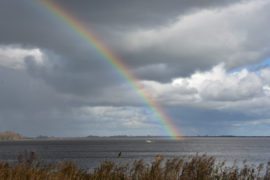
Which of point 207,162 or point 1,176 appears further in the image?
point 207,162

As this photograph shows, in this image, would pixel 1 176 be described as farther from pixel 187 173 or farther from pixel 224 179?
pixel 224 179

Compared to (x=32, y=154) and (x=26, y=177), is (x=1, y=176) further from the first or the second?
(x=32, y=154)

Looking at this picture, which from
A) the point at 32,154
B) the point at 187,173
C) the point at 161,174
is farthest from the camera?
the point at 32,154

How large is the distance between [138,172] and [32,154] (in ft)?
26.6

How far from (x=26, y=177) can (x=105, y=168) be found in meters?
4.61

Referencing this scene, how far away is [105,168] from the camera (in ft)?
50.8

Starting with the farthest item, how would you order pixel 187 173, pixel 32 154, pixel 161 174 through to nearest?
pixel 32 154, pixel 187 173, pixel 161 174

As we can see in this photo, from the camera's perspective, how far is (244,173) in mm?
15227

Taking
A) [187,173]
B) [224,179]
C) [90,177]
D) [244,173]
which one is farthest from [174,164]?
[90,177]

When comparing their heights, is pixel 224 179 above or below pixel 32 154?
below

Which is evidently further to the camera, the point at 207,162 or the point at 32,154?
the point at 32,154

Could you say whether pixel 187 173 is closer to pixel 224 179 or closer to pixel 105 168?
pixel 224 179

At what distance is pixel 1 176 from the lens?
14.3 m

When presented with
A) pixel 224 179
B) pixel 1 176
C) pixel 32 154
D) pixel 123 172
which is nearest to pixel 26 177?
pixel 1 176
